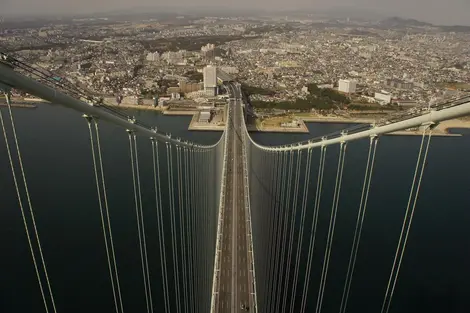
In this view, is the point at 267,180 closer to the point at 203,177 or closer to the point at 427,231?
the point at 203,177

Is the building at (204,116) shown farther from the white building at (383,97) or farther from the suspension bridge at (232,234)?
the white building at (383,97)

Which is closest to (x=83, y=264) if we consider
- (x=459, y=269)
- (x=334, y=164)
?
(x=459, y=269)

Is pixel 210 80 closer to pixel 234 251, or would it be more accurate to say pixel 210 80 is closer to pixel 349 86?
pixel 349 86

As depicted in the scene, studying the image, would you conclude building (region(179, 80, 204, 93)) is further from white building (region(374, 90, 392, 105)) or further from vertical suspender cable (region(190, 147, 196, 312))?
vertical suspender cable (region(190, 147, 196, 312))

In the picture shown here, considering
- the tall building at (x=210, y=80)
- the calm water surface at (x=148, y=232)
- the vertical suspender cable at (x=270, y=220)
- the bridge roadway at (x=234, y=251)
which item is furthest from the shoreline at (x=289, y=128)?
the vertical suspender cable at (x=270, y=220)

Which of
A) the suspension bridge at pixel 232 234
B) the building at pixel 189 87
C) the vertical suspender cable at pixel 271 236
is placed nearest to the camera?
the suspension bridge at pixel 232 234

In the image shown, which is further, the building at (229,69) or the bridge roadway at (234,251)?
the building at (229,69)
